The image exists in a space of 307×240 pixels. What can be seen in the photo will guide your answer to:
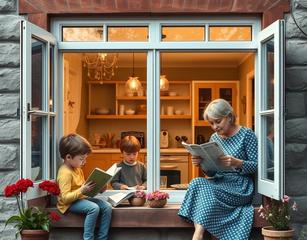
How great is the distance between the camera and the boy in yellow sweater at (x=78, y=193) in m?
6.49

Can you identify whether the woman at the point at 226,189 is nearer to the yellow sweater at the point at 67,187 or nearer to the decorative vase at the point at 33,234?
the yellow sweater at the point at 67,187

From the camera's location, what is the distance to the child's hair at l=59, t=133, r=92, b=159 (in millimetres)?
6609

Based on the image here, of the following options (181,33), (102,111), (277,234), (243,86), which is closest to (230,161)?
(277,234)

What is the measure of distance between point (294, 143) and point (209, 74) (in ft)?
15.9

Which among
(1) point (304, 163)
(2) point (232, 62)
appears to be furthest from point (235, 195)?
(2) point (232, 62)

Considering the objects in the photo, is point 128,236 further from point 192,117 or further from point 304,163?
point 192,117

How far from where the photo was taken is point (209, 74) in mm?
11414

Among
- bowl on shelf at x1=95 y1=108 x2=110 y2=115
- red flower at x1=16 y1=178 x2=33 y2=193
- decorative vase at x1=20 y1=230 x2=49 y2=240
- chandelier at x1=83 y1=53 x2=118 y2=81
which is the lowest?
decorative vase at x1=20 y1=230 x2=49 y2=240

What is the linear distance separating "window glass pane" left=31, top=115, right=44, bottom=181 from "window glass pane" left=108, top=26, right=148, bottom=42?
1.03m

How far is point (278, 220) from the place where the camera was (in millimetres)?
6227

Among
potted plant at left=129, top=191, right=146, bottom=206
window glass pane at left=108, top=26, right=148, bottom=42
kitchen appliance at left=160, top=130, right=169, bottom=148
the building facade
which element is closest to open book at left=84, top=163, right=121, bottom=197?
potted plant at left=129, top=191, right=146, bottom=206

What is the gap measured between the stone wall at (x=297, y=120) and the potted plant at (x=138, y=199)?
4.18 feet

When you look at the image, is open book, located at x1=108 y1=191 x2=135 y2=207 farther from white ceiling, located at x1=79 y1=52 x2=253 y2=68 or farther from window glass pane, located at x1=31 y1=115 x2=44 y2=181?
white ceiling, located at x1=79 y1=52 x2=253 y2=68

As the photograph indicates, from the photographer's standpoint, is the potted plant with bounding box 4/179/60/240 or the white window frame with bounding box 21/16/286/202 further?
the white window frame with bounding box 21/16/286/202
